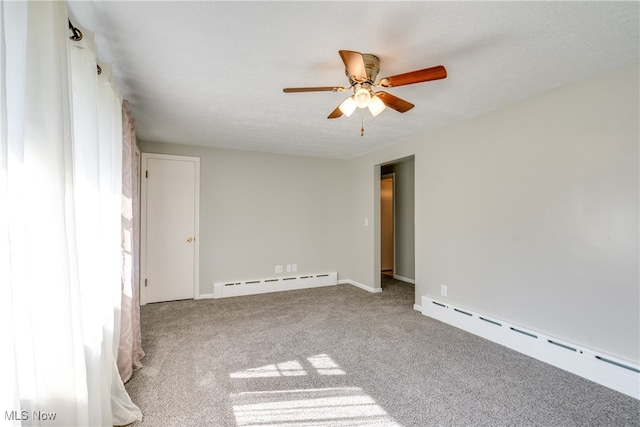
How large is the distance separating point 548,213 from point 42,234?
3385 mm

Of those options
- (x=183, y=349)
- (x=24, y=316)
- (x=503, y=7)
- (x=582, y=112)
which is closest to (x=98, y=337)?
(x=24, y=316)

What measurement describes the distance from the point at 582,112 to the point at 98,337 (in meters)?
3.71

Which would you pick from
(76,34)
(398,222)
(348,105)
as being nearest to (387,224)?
(398,222)

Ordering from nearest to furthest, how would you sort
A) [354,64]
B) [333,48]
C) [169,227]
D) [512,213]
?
[354,64] → [333,48] → [512,213] → [169,227]

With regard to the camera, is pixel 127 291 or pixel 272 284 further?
pixel 272 284

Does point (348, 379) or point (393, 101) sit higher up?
point (393, 101)

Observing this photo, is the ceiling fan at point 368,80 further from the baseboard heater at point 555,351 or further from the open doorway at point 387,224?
the open doorway at point 387,224

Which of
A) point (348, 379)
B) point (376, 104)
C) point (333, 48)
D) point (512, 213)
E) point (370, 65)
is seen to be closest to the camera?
point (333, 48)

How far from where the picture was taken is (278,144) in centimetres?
441

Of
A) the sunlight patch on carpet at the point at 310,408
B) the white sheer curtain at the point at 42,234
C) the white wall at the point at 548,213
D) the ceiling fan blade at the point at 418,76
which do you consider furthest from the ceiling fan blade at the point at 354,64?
the sunlight patch on carpet at the point at 310,408

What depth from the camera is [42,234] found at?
1.11 meters

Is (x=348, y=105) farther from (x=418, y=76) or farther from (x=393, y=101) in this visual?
(x=418, y=76)

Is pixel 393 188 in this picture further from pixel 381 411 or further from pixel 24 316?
pixel 24 316

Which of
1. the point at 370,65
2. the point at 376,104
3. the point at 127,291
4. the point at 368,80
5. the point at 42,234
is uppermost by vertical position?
the point at 370,65
